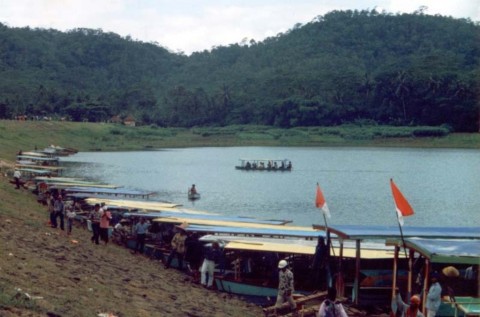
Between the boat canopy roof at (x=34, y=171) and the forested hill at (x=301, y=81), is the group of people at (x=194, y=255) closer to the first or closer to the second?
the boat canopy roof at (x=34, y=171)

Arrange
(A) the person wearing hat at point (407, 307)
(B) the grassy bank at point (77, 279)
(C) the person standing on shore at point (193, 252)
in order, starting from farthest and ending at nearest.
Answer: (C) the person standing on shore at point (193, 252) → (B) the grassy bank at point (77, 279) → (A) the person wearing hat at point (407, 307)

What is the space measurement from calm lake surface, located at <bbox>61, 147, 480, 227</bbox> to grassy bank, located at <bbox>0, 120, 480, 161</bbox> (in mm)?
6485

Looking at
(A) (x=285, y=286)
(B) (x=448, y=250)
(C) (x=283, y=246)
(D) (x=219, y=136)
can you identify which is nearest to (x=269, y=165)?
(D) (x=219, y=136)

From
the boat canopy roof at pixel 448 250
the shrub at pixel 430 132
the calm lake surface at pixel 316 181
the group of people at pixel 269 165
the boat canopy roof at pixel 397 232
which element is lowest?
the calm lake surface at pixel 316 181

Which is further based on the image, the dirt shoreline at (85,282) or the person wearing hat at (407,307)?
the dirt shoreline at (85,282)

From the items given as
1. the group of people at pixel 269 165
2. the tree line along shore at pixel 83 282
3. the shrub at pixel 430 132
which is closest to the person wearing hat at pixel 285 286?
the tree line along shore at pixel 83 282

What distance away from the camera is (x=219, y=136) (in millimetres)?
119375

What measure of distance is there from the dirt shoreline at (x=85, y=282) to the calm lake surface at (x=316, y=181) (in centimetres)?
1711

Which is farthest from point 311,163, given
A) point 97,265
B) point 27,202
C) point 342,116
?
point 97,265

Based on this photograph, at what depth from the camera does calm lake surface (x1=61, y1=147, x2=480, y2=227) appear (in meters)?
40.9

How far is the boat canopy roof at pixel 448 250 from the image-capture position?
12.8 meters

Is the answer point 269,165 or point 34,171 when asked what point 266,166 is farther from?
point 34,171

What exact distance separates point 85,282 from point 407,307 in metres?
6.86

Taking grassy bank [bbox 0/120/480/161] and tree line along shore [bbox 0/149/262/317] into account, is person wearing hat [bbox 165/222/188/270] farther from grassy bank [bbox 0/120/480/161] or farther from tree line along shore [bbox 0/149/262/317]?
grassy bank [bbox 0/120/480/161]
